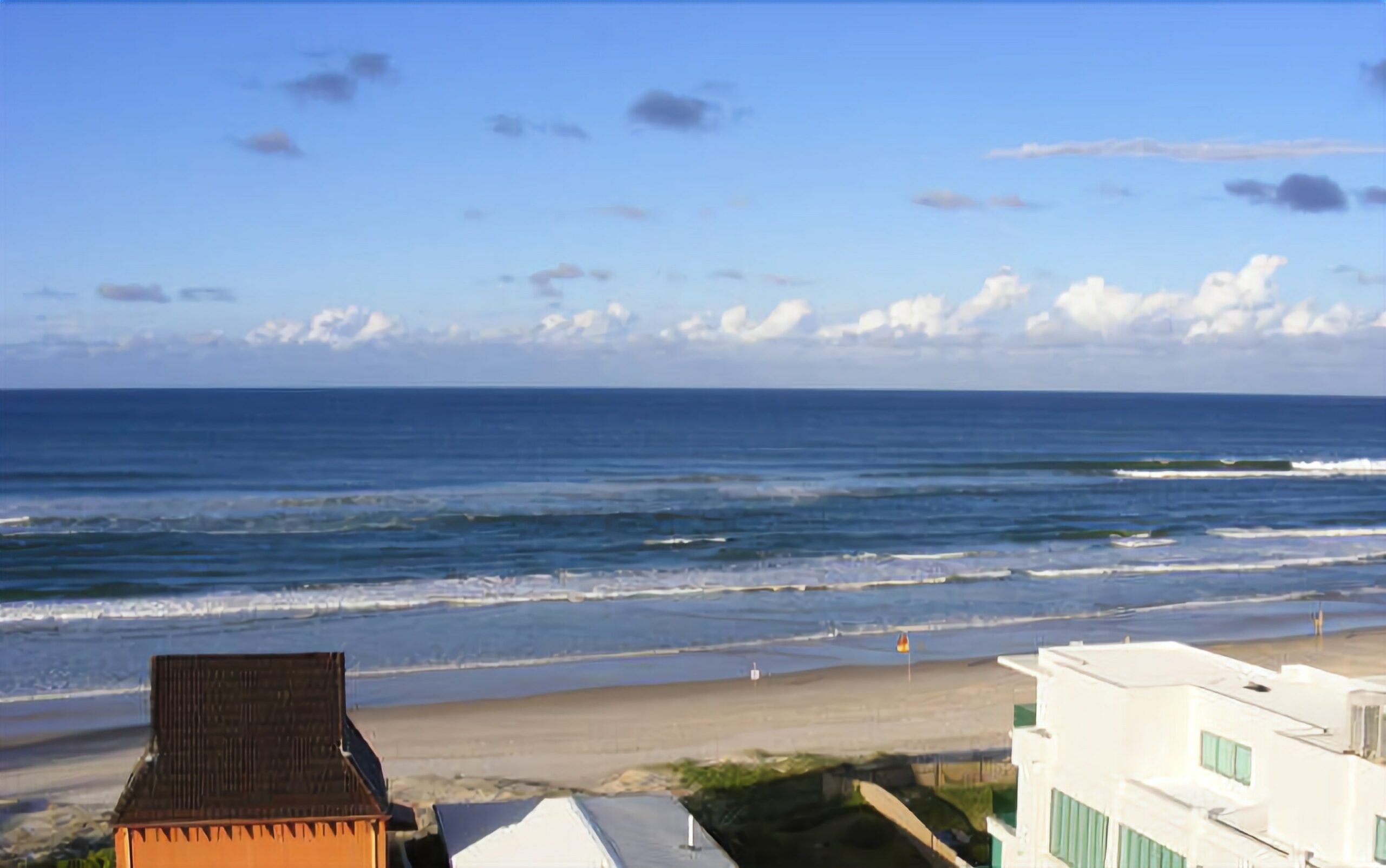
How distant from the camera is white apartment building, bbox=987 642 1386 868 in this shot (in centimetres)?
1346

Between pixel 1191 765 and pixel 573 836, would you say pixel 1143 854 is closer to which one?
pixel 1191 765

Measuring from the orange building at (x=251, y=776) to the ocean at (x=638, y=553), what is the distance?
16352 mm

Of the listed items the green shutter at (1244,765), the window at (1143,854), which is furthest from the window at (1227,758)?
the window at (1143,854)

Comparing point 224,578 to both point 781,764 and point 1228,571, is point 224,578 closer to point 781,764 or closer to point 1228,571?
point 781,764

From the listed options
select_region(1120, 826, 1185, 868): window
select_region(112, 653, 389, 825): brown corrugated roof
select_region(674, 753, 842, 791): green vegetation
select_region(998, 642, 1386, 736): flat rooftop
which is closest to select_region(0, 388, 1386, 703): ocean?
select_region(674, 753, 842, 791): green vegetation

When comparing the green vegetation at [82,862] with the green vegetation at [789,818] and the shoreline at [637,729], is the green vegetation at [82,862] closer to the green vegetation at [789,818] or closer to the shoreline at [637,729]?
the shoreline at [637,729]

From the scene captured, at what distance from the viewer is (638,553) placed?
50.8 m

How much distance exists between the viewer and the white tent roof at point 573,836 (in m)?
16.2

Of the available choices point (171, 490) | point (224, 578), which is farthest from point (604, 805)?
point (171, 490)

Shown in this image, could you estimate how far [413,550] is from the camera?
166ft

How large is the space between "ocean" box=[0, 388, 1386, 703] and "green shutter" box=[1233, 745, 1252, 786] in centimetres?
1838

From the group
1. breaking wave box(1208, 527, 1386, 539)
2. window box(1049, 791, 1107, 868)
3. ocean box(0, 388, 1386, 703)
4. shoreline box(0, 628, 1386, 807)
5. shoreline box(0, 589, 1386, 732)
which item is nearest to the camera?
window box(1049, 791, 1107, 868)

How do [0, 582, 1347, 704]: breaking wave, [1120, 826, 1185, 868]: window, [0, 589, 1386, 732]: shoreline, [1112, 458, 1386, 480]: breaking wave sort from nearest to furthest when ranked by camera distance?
[1120, 826, 1185, 868]: window < [0, 589, 1386, 732]: shoreline < [0, 582, 1347, 704]: breaking wave < [1112, 458, 1386, 480]: breaking wave

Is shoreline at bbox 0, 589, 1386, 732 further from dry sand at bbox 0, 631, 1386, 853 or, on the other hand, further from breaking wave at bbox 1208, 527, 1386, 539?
breaking wave at bbox 1208, 527, 1386, 539
